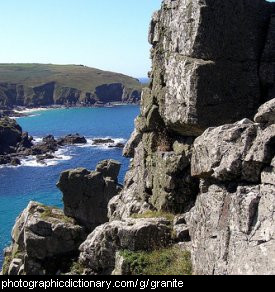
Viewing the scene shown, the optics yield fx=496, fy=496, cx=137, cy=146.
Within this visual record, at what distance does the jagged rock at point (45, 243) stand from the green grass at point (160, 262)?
1582cm

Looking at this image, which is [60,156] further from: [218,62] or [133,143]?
[218,62]

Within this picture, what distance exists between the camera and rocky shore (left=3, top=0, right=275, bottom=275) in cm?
1705

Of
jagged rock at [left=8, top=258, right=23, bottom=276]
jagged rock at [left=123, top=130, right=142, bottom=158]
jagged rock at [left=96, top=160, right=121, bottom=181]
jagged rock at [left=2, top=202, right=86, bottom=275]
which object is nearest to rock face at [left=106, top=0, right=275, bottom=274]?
jagged rock at [left=123, top=130, right=142, bottom=158]

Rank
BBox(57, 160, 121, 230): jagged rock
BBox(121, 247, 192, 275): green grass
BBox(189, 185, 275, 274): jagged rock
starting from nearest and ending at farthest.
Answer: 1. BBox(189, 185, 275, 274): jagged rock
2. BBox(121, 247, 192, 275): green grass
3. BBox(57, 160, 121, 230): jagged rock

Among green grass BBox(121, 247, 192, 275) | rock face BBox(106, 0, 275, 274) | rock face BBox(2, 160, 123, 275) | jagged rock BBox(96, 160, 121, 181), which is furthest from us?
jagged rock BBox(96, 160, 121, 181)

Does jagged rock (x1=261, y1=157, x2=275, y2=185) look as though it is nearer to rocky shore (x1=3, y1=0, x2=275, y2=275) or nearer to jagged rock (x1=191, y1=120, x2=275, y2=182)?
rocky shore (x1=3, y1=0, x2=275, y2=275)

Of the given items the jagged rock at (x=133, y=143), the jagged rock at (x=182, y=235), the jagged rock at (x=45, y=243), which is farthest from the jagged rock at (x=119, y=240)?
the jagged rock at (x=133, y=143)

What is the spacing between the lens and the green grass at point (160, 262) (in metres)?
19.9

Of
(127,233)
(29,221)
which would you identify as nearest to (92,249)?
(127,233)

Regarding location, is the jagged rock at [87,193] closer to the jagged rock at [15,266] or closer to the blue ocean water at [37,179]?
the jagged rock at [15,266]

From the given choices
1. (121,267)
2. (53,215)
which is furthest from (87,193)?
(121,267)

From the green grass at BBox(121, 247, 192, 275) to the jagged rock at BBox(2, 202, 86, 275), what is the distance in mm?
15818

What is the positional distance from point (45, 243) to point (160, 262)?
58.0ft

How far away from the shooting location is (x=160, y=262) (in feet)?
67.5
